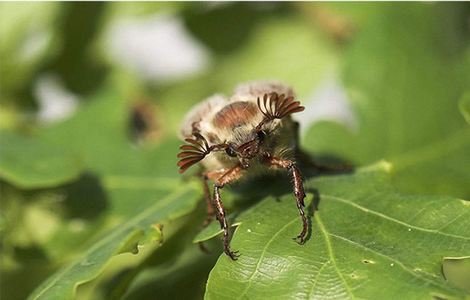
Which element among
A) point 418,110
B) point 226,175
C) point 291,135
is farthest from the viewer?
point 418,110

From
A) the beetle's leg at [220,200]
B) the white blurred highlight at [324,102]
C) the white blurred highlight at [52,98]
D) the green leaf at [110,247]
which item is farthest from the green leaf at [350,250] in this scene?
the white blurred highlight at [52,98]

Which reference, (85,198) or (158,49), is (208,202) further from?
(158,49)

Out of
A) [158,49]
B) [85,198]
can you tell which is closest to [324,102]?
[158,49]

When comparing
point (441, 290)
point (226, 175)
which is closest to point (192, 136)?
point (226, 175)

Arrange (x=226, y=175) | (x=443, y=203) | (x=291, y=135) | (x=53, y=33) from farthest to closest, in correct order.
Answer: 1. (x=53, y=33)
2. (x=291, y=135)
3. (x=226, y=175)
4. (x=443, y=203)

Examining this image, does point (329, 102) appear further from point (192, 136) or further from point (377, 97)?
point (192, 136)

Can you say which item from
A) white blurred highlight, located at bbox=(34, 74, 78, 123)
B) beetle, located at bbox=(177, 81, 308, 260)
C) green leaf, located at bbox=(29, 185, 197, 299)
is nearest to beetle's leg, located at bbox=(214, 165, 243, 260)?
beetle, located at bbox=(177, 81, 308, 260)
